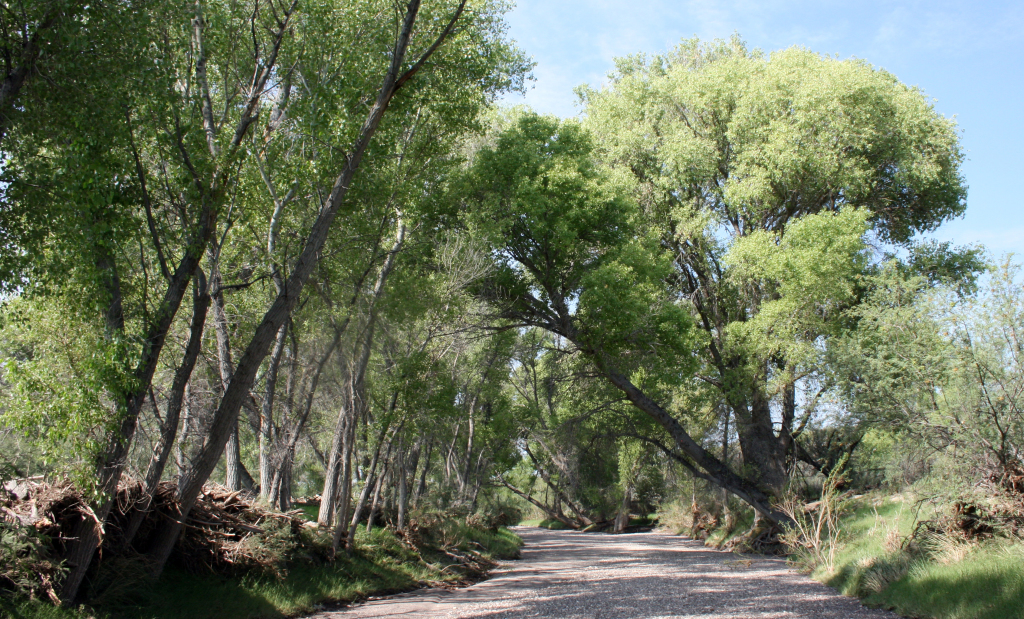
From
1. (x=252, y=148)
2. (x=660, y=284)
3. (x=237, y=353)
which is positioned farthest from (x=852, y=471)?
(x=252, y=148)

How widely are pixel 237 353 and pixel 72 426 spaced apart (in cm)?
822

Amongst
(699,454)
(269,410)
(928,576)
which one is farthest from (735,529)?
(269,410)

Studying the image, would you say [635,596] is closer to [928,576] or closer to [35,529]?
[928,576]

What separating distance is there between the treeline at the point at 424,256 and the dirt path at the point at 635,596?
2771 mm

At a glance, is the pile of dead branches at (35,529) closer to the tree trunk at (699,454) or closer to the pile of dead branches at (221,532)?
the pile of dead branches at (221,532)

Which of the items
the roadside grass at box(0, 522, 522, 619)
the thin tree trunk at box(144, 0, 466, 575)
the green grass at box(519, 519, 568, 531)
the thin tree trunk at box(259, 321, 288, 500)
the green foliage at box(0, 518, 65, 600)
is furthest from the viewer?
the green grass at box(519, 519, 568, 531)

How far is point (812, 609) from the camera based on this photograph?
893 cm

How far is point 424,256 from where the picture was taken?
52.0ft

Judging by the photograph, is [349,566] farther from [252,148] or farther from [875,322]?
[875,322]

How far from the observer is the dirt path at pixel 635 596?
8.75m

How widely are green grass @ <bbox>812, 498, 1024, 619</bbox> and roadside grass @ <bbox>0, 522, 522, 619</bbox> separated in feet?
25.5

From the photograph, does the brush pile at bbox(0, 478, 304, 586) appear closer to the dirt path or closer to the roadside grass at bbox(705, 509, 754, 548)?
the dirt path

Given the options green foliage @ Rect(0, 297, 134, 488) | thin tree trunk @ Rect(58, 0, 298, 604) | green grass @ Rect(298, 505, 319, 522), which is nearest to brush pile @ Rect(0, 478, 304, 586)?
thin tree trunk @ Rect(58, 0, 298, 604)

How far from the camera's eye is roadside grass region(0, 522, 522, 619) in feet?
22.5
